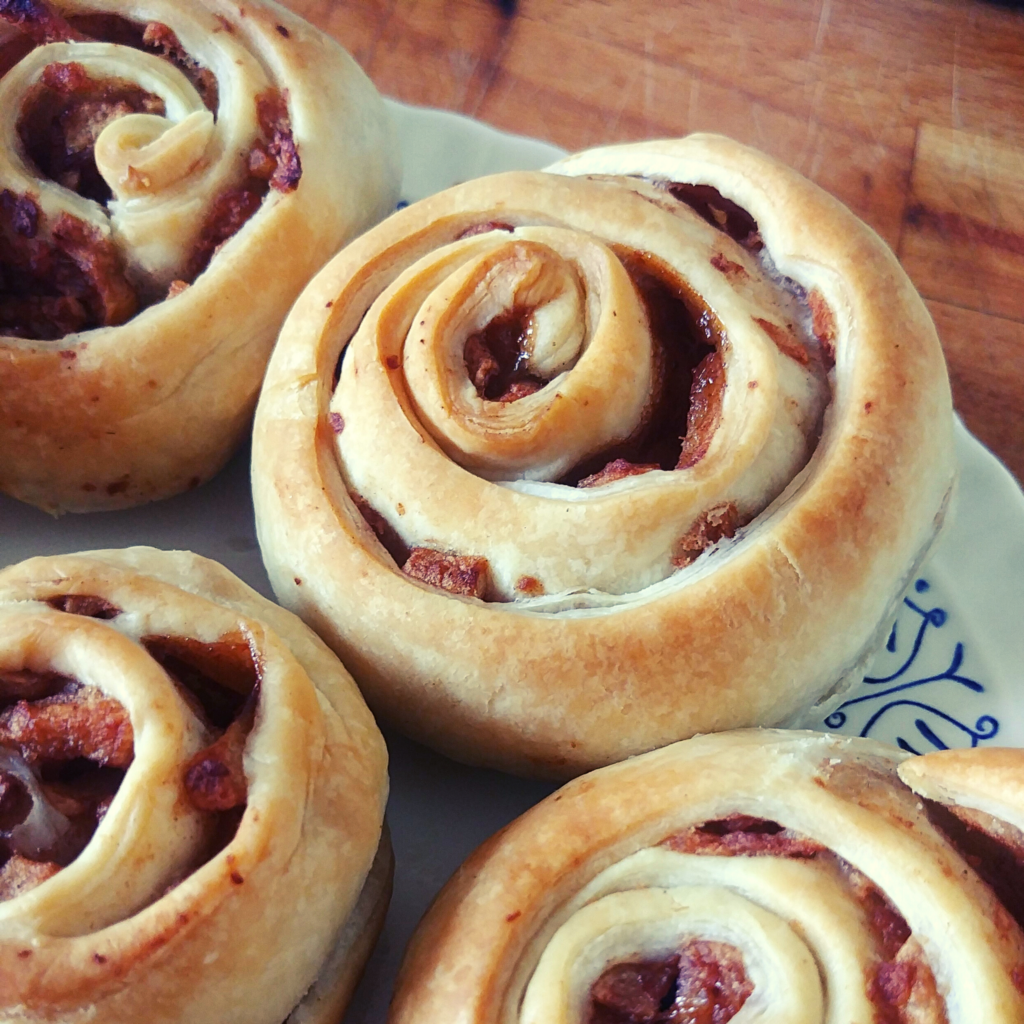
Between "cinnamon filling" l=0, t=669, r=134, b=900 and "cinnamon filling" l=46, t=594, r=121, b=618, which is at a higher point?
"cinnamon filling" l=46, t=594, r=121, b=618

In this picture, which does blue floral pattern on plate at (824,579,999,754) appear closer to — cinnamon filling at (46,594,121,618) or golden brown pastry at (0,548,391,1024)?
golden brown pastry at (0,548,391,1024)

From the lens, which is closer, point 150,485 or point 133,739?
point 133,739

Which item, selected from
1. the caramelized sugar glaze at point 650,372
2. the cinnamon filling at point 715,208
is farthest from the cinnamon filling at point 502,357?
the cinnamon filling at point 715,208

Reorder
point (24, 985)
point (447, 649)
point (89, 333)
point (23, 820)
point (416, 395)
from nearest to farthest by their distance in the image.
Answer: point (24, 985) < point (23, 820) < point (447, 649) < point (416, 395) < point (89, 333)

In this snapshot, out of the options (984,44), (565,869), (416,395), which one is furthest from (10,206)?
(984,44)

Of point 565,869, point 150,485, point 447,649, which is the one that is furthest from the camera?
point 150,485

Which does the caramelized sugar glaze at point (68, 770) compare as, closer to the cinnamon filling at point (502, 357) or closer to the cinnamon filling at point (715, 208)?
the cinnamon filling at point (502, 357)

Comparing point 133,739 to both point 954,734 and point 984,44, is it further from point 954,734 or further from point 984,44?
point 984,44

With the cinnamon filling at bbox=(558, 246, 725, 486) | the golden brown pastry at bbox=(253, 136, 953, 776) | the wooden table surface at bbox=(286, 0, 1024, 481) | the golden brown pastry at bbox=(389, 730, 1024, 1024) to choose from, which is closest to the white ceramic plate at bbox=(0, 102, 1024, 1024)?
the golden brown pastry at bbox=(253, 136, 953, 776)
